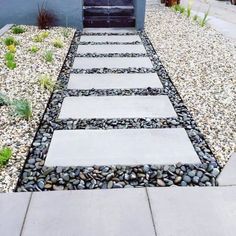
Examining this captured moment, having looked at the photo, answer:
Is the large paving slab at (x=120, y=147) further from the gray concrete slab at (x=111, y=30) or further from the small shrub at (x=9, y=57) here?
the gray concrete slab at (x=111, y=30)

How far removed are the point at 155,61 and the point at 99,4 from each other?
3.38m

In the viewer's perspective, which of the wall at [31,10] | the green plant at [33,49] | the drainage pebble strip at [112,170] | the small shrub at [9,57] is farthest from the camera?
the wall at [31,10]

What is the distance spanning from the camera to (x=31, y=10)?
7.03 meters

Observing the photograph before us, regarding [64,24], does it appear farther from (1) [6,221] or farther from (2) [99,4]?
(1) [6,221]

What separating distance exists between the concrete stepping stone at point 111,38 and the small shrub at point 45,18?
2.76 ft

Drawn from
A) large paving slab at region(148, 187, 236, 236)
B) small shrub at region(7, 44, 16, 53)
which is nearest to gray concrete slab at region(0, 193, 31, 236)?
large paving slab at region(148, 187, 236, 236)

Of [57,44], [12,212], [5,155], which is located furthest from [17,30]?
[12,212]

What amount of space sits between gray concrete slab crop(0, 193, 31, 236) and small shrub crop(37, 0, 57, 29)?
17.4ft

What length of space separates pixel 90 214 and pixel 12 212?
1.75 feet

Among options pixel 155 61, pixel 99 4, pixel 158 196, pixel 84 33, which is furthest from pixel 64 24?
pixel 158 196

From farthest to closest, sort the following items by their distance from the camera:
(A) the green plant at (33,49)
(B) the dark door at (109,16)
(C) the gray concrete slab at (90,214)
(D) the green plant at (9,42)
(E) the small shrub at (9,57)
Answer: (B) the dark door at (109,16) < (D) the green plant at (9,42) < (A) the green plant at (33,49) < (E) the small shrub at (9,57) < (C) the gray concrete slab at (90,214)

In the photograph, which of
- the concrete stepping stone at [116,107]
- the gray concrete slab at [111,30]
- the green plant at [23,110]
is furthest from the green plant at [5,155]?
the gray concrete slab at [111,30]

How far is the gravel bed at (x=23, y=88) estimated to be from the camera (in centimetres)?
274

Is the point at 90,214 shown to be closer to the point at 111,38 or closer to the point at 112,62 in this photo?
the point at 112,62
